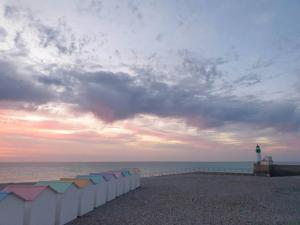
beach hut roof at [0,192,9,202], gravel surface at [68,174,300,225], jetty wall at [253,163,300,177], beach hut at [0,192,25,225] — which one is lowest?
gravel surface at [68,174,300,225]

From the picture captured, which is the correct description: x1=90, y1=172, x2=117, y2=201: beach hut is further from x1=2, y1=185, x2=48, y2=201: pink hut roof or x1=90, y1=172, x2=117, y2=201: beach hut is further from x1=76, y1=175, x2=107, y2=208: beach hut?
x1=2, y1=185, x2=48, y2=201: pink hut roof

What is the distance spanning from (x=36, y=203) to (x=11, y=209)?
47.7 inches

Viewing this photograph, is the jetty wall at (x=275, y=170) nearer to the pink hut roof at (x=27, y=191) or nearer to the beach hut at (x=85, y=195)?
the beach hut at (x=85, y=195)

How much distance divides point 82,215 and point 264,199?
12.2 meters

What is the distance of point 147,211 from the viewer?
17.0 metres

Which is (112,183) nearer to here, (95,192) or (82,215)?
(95,192)

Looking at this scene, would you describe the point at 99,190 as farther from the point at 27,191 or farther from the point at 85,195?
the point at 27,191

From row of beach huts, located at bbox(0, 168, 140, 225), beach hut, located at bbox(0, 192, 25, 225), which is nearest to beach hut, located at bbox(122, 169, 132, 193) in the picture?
row of beach huts, located at bbox(0, 168, 140, 225)

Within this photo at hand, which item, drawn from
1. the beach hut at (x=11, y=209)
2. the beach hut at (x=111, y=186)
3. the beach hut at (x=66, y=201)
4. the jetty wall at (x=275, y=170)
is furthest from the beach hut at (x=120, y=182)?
the jetty wall at (x=275, y=170)

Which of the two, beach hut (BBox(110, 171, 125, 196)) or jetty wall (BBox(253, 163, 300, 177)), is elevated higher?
jetty wall (BBox(253, 163, 300, 177))

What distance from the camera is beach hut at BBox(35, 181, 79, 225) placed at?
1355 cm

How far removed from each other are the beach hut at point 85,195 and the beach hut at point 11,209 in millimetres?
4528

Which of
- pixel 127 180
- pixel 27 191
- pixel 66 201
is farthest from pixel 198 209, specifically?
pixel 27 191

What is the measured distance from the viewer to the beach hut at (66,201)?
1355 centimetres
